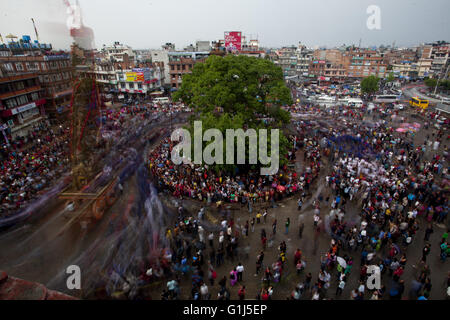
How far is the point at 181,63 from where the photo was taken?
5472 cm

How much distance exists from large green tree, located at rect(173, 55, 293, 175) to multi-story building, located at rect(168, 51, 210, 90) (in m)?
33.0

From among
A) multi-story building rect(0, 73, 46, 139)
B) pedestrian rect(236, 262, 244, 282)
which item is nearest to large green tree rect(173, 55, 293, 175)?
pedestrian rect(236, 262, 244, 282)

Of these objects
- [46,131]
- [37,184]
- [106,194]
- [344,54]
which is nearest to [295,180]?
[106,194]

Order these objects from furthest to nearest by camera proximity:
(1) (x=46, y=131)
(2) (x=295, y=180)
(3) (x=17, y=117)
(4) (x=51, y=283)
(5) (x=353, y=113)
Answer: (5) (x=353, y=113), (1) (x=46, y=131), (3) (x=17, y=117), (2) (x=295, y=180), (4) (x=51, y=283)

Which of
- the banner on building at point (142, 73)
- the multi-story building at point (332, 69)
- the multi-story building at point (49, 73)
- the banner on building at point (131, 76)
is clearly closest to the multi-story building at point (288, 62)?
the multi-story building at point (332, 69)

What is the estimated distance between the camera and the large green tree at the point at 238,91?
20.5 metres

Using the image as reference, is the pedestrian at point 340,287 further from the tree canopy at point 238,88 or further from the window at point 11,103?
the window at point 11,103

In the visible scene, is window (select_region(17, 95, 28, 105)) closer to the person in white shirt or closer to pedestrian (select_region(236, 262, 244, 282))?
the person in white shirt

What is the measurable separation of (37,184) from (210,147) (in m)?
13.8

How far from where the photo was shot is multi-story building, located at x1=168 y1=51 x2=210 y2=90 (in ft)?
179

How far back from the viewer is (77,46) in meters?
15.8

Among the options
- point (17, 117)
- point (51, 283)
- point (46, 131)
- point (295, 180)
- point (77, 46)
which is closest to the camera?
point (51, 283)

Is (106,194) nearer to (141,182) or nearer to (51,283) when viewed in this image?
(141,182)

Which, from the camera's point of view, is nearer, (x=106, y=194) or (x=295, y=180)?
(x=106, y=194)
